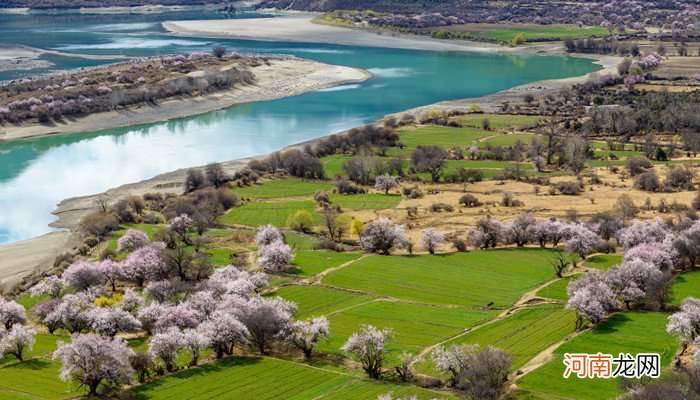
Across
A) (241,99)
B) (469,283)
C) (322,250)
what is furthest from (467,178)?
(241,99)

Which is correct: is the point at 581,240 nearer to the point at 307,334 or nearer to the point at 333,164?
A: the point at 307,334

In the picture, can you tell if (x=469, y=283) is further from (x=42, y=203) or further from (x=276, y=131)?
(x=276, y=131)

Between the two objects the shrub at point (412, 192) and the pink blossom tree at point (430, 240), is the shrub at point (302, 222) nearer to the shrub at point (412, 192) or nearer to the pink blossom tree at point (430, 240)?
the pink blossom tree at point (430, 240)

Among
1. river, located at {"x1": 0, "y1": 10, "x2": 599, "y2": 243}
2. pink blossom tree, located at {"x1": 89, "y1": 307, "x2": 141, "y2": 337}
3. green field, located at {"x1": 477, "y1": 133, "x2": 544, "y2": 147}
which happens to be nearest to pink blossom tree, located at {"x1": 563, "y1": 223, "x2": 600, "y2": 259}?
pink blossom tree, located at {"x1": 89, "y1": 307, "x2": 141, "y2": 337}

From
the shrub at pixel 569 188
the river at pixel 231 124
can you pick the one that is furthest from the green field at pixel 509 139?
the river at pixel 231 124

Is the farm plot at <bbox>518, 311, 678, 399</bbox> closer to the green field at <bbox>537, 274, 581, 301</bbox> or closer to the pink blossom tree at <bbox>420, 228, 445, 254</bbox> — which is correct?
the green field at <bbox>537, 274, 581, 301</bbox>

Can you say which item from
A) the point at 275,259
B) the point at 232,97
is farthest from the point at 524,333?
the point at 232,97
